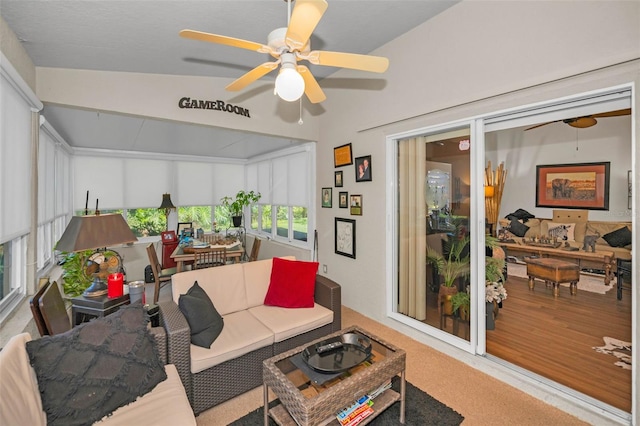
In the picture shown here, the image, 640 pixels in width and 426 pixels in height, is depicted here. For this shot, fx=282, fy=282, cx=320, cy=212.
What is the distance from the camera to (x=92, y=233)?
200 cm

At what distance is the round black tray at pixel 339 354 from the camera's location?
5.78 ft

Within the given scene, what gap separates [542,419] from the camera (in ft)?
6.40

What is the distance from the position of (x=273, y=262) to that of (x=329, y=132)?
A: 213 centimetres

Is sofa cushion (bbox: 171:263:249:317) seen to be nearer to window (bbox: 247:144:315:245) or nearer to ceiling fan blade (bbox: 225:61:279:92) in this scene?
ceiling fan blade (bbox: 225:61:279:92)

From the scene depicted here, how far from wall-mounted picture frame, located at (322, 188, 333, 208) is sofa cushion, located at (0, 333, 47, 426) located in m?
3.31

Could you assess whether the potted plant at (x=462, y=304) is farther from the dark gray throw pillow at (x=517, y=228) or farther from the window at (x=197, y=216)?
the window at (x=197, y=216)

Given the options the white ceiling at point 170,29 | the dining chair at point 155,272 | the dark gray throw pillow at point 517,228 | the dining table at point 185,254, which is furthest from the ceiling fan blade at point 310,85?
the dark gray throw pillow at point 517,228

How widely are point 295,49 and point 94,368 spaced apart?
2.05 m

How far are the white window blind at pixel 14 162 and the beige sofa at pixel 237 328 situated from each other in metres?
1.16

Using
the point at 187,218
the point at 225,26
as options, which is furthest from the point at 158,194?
the point at 225,26

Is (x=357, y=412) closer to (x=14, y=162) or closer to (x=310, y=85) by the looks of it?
(x=310, y=85)

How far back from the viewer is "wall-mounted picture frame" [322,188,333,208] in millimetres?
4145

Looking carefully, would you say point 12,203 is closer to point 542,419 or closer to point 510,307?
point 542,419

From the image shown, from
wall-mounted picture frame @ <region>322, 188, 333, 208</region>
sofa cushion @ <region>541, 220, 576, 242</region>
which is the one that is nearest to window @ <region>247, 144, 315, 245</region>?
wall-mounted picture frame @ <region>322, 188, 333, 208</region>
